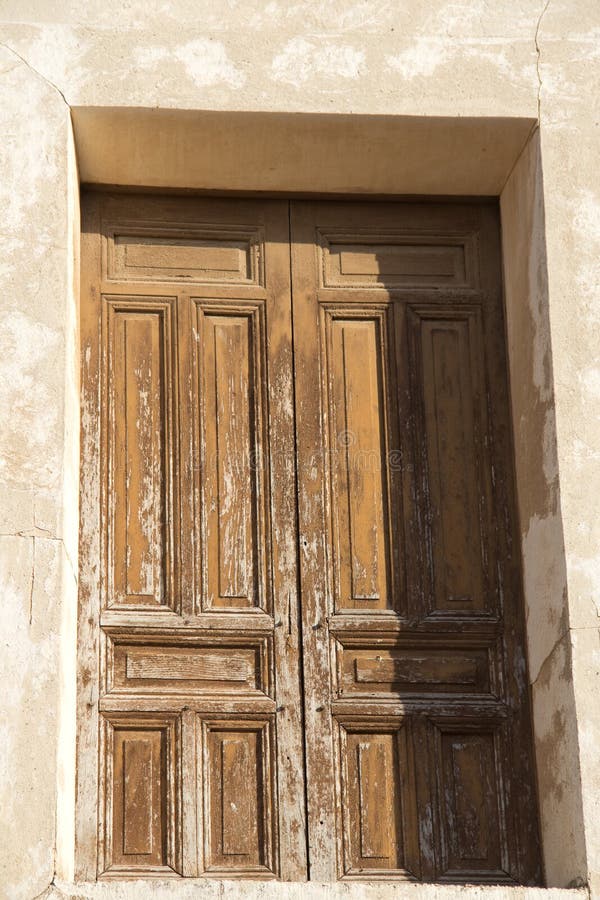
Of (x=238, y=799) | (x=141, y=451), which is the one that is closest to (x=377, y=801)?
(x=238, y=799)

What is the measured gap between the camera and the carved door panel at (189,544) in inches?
208

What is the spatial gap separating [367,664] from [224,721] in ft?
1.81

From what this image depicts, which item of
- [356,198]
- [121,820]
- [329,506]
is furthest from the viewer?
[356,198]

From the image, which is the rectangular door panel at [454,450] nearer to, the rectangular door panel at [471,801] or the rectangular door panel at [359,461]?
the rectangular door panel at [359,461]

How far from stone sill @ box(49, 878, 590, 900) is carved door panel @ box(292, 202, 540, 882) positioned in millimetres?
434

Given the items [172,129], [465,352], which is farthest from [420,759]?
[172,129]

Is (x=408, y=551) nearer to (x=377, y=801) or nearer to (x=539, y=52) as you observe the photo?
(x=377, y=801)

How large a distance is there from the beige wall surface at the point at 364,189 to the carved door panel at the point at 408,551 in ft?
0.42

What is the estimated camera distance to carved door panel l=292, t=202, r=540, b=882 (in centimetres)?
538

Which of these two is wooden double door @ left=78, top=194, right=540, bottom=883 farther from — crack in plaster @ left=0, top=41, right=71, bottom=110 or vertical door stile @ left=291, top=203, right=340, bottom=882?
crack in plaster @ left=0, top=41, right=71, bottom=110

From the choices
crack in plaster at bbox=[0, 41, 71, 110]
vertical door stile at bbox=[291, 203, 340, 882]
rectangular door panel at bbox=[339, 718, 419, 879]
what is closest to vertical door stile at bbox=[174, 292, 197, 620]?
vertical door stile at bbox=[291, 203, 340, 882]

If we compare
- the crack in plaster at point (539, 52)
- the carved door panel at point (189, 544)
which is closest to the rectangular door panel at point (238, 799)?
the carved door panel at point (189, 544)

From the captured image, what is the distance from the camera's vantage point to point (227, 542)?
A: 5590 mm

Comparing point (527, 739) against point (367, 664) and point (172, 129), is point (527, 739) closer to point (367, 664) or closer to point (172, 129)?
point (367, 664)
